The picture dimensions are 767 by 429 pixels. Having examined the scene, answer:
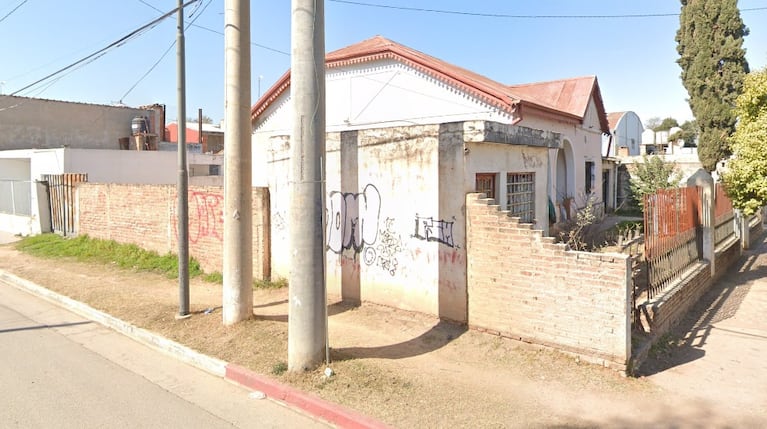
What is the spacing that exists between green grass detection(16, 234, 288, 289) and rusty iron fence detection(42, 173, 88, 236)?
17.5 inches

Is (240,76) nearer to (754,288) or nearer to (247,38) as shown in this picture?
(247,38)

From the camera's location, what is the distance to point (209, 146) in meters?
40.7

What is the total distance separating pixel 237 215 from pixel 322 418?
3.39 meters

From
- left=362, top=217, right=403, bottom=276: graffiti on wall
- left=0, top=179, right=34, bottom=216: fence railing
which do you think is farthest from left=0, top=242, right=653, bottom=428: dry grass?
left=0, top=179, right=34, bottom=216: fence railing

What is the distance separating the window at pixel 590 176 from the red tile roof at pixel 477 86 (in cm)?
241

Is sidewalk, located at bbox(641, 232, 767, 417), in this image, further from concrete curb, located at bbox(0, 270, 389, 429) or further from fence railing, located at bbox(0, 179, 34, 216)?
fence railing, located at bbox(0, 179, 34, 216)

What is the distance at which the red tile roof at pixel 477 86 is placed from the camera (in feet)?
48.9

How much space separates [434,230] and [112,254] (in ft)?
33.4

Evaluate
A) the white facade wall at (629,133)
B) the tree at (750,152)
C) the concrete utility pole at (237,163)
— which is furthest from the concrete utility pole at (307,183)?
the white facade wall at (629,133)

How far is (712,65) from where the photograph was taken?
21141 mm

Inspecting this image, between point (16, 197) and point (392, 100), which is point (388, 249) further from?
point (16, 197)

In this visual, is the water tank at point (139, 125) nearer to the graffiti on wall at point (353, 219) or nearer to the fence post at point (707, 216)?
the graffiti on wall at point (353, 219)

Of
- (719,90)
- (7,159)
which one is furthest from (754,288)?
(7,159)

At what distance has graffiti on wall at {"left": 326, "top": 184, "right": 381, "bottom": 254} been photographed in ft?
26.9
